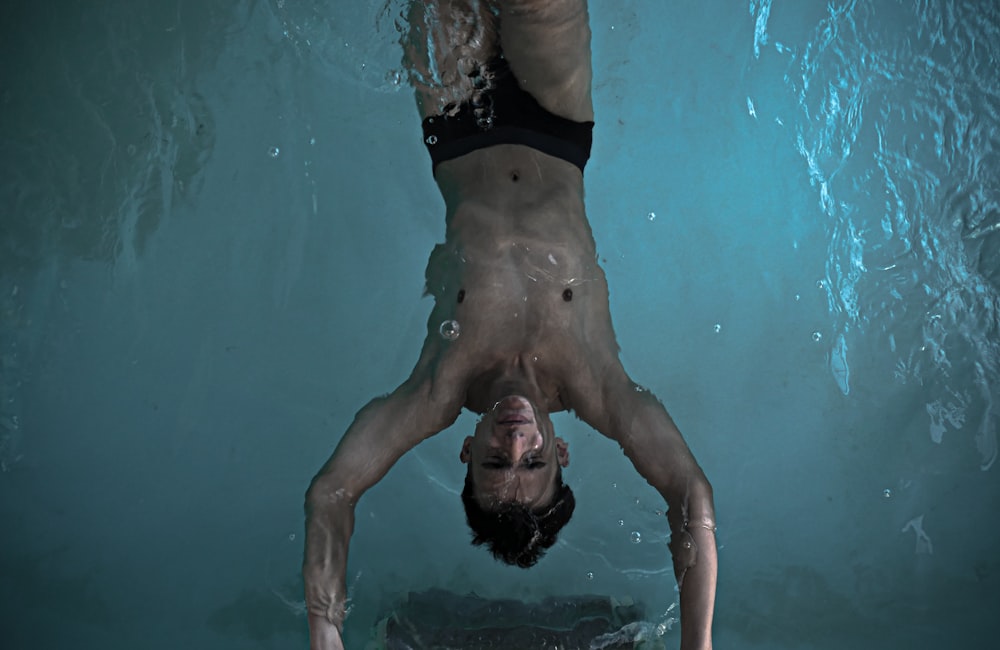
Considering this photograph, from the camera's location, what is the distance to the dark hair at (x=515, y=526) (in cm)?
257

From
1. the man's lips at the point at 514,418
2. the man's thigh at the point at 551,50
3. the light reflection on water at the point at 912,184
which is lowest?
the man's lips at the point at 514,418

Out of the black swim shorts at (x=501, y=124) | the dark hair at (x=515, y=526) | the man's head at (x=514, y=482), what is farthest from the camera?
the black swim shorts at (x=501, y=124)

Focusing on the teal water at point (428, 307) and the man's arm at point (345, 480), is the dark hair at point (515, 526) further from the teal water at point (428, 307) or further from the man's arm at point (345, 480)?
the teal water at point (428, 307)

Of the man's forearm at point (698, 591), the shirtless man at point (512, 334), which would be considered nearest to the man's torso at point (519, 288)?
the shirtless man at point (512, 334)

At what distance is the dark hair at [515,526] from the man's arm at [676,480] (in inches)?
11.4

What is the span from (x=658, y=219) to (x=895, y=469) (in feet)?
6.42

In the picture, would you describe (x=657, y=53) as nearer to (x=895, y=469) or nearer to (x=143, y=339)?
(x=895, y=469)

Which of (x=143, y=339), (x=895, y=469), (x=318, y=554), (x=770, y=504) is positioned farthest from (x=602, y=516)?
(x=143, y=339)

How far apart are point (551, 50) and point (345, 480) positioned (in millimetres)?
1675

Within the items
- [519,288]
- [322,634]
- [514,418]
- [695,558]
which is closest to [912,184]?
[519,288]

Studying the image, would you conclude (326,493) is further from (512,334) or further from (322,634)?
(512,334)

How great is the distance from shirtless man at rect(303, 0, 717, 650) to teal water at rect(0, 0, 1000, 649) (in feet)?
4.24

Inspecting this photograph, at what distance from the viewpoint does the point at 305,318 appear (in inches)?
172

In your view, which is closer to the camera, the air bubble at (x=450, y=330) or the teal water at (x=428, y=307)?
the air bubble at (x=450, y=330)
